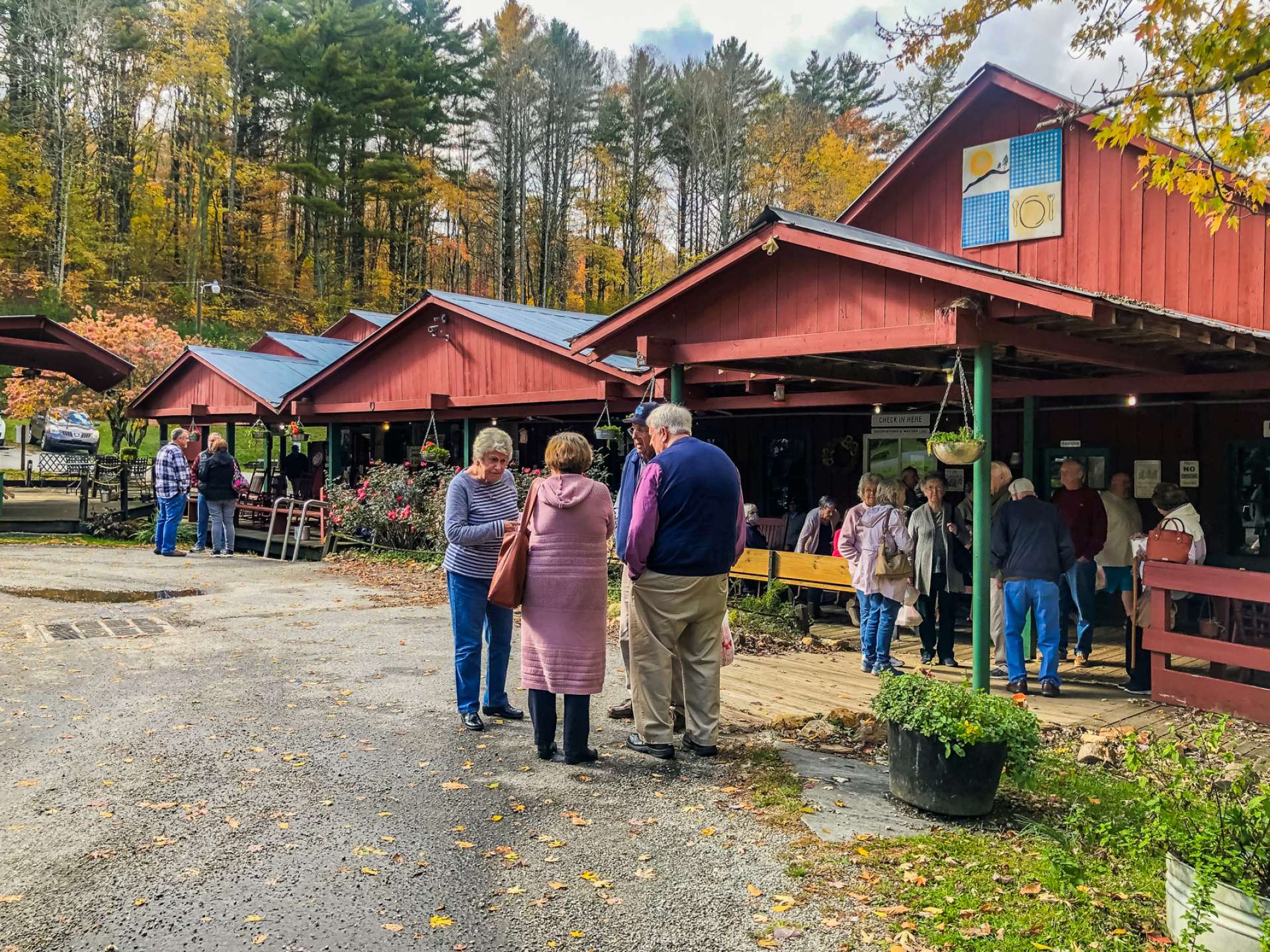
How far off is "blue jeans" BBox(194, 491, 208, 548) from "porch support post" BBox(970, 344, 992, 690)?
41.5ft

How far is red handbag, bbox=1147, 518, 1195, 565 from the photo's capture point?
281 inches

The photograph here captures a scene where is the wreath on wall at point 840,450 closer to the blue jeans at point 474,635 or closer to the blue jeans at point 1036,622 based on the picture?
the blue jeans at point 1036,622

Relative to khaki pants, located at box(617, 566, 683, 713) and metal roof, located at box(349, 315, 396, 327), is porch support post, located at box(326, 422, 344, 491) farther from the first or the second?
khaki pants, located at box(617, 566, 683, 713)

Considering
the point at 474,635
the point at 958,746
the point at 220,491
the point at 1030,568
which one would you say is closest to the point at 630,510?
the point at 474,635

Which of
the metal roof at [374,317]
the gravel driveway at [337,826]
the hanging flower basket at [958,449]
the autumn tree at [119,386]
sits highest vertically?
the metal roof at [374,317]

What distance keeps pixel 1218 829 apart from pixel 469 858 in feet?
9.22

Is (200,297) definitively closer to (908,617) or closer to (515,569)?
(908,617)

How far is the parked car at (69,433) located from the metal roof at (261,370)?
13.2 metres

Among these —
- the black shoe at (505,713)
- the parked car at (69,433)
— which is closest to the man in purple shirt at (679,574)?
the black shoe at (505,713)

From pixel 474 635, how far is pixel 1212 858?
395 cm

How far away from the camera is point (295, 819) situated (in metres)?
4.48

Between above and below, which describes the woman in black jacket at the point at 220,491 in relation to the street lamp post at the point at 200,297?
below

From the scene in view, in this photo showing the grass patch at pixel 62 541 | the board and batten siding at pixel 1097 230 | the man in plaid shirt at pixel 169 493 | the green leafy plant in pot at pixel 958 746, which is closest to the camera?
the green leafy plant in pot at pixel 958 746

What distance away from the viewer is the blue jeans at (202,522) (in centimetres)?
1575
